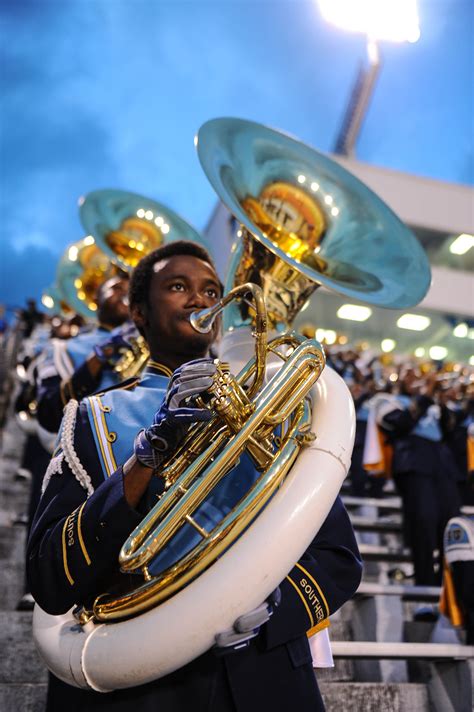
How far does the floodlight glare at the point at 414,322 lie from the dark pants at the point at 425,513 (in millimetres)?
14909

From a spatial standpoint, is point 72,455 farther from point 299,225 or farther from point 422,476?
point 422,476

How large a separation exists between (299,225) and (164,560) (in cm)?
179

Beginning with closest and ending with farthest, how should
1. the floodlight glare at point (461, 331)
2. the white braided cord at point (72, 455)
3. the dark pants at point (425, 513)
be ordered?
the white braided cord at point (72, 455), the dark pants at point (425, 513), the floodlight glare at point (461, 331)

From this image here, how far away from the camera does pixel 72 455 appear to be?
1549mm

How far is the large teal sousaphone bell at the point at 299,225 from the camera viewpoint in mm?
2475

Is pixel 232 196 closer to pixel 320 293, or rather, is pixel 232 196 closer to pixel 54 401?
pixel 54 401

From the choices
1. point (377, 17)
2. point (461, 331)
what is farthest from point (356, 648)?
point (461, 331)

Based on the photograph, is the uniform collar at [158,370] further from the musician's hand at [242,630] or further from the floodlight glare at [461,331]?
the floodlight glare at [461,331]

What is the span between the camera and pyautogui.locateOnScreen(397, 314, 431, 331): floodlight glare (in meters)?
19.4

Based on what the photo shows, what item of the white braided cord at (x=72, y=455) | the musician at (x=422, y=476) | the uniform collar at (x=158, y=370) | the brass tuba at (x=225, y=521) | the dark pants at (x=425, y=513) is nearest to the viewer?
the brass tuba at (x=225, y=521)

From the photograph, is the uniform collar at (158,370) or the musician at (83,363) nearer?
the uniform collar at (158,370)

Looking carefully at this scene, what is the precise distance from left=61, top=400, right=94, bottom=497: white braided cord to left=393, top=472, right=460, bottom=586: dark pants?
3.24m

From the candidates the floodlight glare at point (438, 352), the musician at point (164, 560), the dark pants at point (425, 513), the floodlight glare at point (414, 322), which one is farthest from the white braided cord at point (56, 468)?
the floodlight glare at point (438, 352)

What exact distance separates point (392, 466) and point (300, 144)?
10.0 feet
